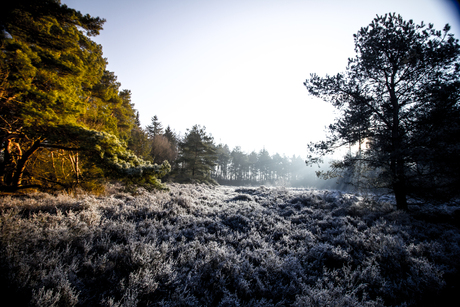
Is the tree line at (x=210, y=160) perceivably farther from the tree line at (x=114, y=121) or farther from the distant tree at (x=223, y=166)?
the tree line at (x=114, y=121)

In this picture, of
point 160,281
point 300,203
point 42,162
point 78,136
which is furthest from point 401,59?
point 42,162

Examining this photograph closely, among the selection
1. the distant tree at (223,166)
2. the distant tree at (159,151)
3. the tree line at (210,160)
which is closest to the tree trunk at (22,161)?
the tree line at (210,160)

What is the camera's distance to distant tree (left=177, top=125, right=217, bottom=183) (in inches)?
1015

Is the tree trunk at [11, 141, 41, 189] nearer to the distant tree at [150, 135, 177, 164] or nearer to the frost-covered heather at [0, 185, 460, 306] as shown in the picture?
the frost-covered heather at [0, 185, 460, 306]

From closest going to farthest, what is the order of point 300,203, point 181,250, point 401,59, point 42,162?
point 181,250 → point 401,59 → point 42,162 → point 300,203

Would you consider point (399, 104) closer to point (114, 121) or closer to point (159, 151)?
point (114, 121)

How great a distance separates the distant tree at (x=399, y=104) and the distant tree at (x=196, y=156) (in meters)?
19.0

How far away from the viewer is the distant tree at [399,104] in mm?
7164

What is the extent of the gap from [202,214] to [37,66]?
9.53 metres

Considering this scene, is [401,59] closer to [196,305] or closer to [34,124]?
[196,305]

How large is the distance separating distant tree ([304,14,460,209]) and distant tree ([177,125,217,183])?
19.0 metres

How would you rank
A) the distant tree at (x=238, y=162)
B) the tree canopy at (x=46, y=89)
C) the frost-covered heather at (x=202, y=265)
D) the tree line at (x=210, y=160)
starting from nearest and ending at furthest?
the frost-covered heather at (x=202, y=265)
the tree canopy at (x=46, y=89)
the tree line at (x=210, y=160)
the distant tree at (x=238, y=162)

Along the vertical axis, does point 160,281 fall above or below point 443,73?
below

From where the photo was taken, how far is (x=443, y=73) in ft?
24.4
